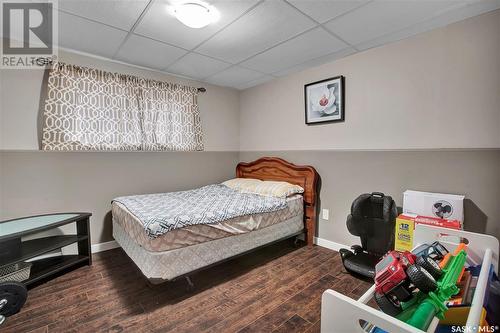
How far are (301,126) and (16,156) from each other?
10.5 ft

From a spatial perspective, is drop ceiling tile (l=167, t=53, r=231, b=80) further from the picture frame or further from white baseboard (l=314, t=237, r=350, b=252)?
white baseboard (l=314, t=237, r=350, b=252)

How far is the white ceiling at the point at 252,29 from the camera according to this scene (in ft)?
5.87

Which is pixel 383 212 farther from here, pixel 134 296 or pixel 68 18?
pixel 68 18

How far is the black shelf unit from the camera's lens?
1.94 meters

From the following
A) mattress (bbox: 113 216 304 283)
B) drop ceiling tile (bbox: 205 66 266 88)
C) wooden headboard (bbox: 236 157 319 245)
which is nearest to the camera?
mattress (bbox: 113 216 304 283)

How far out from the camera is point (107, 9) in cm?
183

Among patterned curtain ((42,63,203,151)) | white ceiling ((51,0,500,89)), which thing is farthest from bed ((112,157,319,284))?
white ceiling ((51,0,500,89))

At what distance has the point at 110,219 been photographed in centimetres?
292

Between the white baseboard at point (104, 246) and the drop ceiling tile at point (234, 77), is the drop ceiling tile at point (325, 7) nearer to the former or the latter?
the drop ceiling tile at point (234, 77)

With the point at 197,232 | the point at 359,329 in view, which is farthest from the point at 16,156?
the point at 359,329

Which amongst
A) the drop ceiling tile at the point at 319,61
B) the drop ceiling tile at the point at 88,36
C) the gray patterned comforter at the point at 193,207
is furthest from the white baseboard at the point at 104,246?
the drop ceiling tile at the point at 319,61

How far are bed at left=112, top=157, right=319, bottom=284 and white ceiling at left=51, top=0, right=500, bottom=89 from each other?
1456 millimetres

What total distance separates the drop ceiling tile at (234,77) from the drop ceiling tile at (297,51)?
189 millimetres

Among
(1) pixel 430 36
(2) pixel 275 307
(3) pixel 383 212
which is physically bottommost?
(2) pixel 275 307
